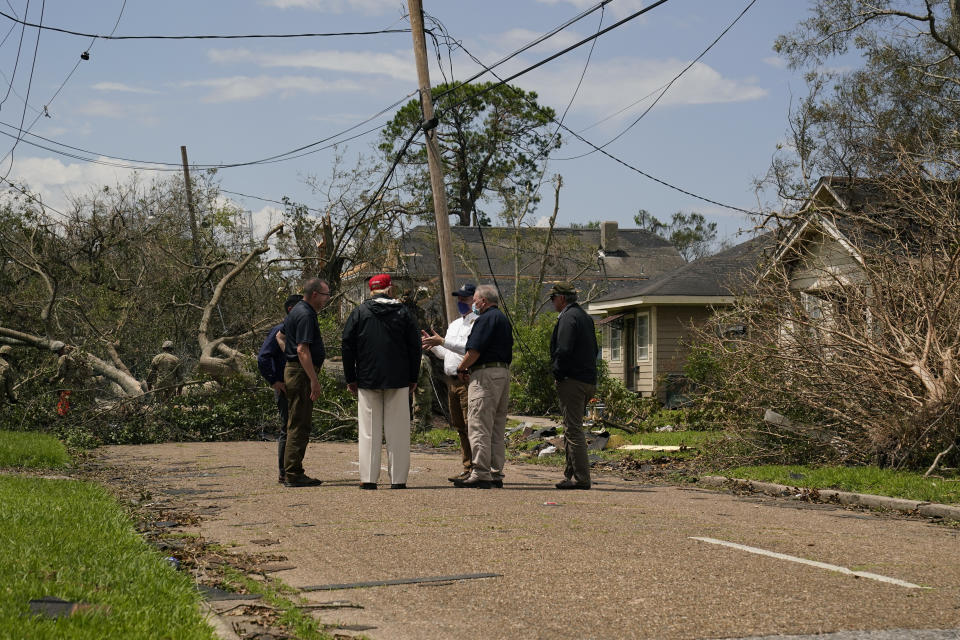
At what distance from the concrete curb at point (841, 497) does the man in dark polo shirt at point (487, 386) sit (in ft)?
10.0

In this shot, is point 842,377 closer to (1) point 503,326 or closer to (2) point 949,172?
(1) point 503,326

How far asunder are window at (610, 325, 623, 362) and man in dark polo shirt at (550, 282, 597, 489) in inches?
981

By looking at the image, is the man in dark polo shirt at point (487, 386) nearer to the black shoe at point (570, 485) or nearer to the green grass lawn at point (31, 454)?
the black shoe at point (570, 485)

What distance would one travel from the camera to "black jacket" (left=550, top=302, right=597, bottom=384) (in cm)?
1068

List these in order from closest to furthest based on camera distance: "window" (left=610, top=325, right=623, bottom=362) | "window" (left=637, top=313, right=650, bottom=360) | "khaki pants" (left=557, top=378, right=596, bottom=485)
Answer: "khaki pants" (left=557, top=378, right=596, bottom=485) < "window" (left=637, top=313, right=650, bottom=360) < "window" (left=610, top=325, right=623, bottom=362)

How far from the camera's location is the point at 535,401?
1018 inches

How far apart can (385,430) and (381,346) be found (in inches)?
34.4

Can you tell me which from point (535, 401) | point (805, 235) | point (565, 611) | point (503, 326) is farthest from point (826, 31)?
point (565, 611)

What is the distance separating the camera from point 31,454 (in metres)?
13.7

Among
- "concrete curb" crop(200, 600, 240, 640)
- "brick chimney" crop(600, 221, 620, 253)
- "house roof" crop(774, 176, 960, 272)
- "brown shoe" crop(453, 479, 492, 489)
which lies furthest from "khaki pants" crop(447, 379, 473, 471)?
"brick chimney" crop(600, 221, 620, 253)

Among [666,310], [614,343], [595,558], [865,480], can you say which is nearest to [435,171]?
[865,480]

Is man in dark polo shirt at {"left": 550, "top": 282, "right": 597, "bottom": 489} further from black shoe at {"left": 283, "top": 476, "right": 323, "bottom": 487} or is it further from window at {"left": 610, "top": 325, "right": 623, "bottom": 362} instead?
window at {"left": 610, "top": 325, "right": 623, "bottom": 362}

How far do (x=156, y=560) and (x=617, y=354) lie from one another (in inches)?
1211

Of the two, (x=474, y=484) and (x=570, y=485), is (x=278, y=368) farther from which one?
(x=570, y=485)
